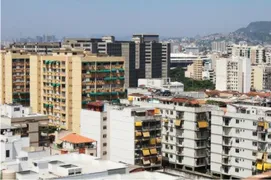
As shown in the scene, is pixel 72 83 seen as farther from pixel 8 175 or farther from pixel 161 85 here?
pixel 161 85

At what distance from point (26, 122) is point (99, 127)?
2429mm

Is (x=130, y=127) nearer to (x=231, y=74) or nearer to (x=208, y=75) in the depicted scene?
(x=231, y=74)

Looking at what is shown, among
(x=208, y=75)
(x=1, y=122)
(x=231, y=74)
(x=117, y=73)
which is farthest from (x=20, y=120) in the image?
(x=208, y=75)

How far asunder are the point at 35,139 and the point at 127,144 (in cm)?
286

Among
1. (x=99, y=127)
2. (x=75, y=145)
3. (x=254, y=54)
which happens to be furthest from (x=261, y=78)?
(x=75, y=145)

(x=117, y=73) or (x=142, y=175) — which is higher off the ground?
(x=117, y=73)

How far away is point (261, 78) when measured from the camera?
44.2 meters

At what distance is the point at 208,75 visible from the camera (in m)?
54.4

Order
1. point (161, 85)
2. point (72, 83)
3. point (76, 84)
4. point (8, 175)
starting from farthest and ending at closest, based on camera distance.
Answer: point (161, 85) → point (72, 83) → point (76, 84) → point (8, 175)

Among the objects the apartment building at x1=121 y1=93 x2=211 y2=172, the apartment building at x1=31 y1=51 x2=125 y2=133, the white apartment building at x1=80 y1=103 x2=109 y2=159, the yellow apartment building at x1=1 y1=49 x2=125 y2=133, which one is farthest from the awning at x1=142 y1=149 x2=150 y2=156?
the yellow apartment building at x1=1 y1=49 x2=125 y2=133

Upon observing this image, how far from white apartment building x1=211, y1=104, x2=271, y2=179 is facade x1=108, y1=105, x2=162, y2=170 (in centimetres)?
194

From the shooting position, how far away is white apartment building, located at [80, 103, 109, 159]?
18609mm

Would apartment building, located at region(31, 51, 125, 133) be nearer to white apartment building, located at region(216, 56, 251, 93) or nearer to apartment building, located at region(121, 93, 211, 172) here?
apartment building, located at region(121, 93, 211, 172)

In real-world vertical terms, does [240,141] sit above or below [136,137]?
below
